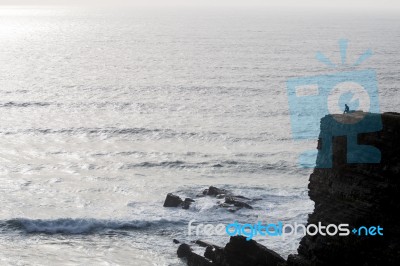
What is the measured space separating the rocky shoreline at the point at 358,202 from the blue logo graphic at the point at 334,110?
0.61 feet

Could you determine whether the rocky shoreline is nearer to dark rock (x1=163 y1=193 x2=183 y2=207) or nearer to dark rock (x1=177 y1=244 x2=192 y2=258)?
dark rock (x1=177 y1=244 x2=192 y2=258)

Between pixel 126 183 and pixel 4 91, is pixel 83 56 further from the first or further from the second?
pixel 126 183

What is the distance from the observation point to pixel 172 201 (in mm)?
42156

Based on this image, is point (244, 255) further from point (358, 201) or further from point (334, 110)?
point (334, 110)

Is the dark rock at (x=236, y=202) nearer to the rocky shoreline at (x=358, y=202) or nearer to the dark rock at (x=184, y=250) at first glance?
the dark rock at (x=184, y=250)

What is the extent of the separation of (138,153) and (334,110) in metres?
29.7

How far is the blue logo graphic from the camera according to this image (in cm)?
2292

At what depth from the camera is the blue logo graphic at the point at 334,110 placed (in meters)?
22.9

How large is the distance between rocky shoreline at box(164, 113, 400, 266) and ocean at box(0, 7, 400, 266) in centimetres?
973

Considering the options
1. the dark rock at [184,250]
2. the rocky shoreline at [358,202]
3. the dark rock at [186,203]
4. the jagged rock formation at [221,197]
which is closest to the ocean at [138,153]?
the dark rock at [184,250]

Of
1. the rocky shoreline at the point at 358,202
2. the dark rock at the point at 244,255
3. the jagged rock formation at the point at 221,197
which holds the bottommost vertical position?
the jagged rock formation at the point at 221,197

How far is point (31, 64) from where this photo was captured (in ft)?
400

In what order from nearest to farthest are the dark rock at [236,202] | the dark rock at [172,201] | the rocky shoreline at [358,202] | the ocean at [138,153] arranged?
the rocky shoreline at [358,202], the ocean at [138,153], the dark rock at [236,202], the dark rock at [172,201]

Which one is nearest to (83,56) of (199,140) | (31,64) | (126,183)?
(31,64)
